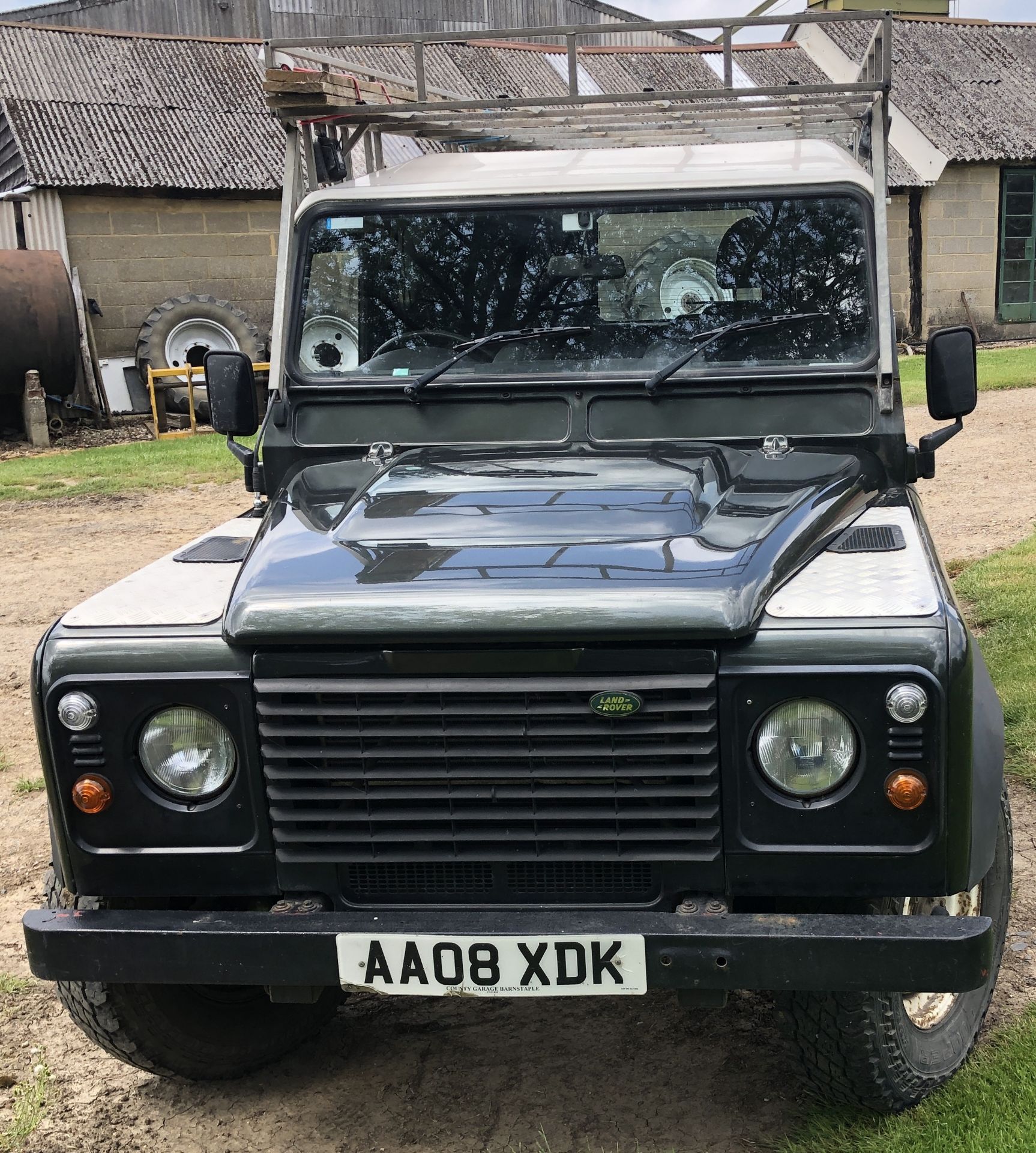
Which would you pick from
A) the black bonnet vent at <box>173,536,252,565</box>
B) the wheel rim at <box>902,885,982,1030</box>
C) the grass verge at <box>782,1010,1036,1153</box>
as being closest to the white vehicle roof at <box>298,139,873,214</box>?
the black bonnet vent at <box>173,536,252,565</box>

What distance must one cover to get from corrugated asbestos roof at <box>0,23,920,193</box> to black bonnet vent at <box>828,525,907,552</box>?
48.0ft

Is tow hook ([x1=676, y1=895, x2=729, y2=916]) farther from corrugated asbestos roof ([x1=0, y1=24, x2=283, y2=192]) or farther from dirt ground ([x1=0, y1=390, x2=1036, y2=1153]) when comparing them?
corrugated asbestos roof ([x1=0, y1=24, x2=283, y2=192])

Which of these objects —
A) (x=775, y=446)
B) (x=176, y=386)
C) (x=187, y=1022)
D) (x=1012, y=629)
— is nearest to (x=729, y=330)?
(x=775, y=446)

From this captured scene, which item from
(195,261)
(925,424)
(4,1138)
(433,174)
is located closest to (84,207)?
(195,261)

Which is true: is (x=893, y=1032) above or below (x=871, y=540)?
below

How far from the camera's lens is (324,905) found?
2.77 metres

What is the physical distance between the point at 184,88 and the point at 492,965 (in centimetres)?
2028

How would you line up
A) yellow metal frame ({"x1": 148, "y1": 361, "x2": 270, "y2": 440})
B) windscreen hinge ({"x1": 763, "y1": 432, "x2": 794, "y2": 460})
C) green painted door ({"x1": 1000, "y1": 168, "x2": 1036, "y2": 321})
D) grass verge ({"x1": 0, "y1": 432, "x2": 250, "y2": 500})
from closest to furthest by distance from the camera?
windscreen hinge ({"x1": 763, "y1": 432, "x2": 794, "y2": 460})
grass verge ({"x1": 0, "y1": 432, "x2": 250, "y2": 500})
yellow metal frame ({"x1": 148, "y1": 361, "x2": 270, "y2": 440})
green painted door ({"x1": 1000, "y1": 168, "x2": 1036, "y2": 321})

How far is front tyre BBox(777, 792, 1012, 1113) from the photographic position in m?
2.76

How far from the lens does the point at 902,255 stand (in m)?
21.8

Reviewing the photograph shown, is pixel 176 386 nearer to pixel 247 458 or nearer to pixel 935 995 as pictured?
pixel 247 458

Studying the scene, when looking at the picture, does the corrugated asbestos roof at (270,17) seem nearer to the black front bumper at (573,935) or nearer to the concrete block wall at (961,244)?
the concrete block wall at (961,244)

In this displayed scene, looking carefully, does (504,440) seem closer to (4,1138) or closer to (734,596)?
(734,596)

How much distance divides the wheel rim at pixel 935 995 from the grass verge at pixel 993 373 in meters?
10.9
